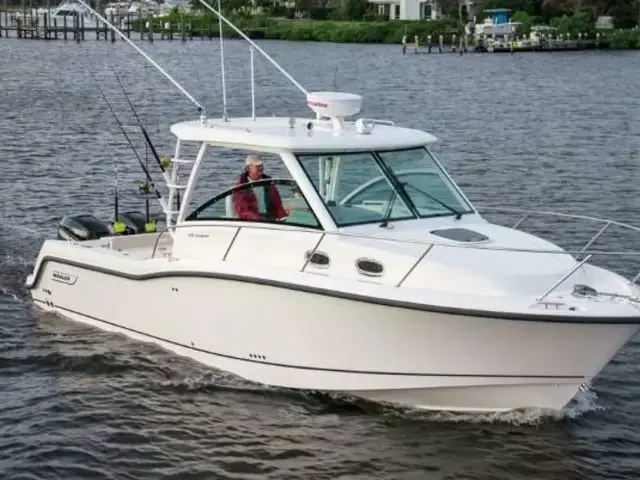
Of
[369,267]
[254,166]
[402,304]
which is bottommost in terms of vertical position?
[402,304]

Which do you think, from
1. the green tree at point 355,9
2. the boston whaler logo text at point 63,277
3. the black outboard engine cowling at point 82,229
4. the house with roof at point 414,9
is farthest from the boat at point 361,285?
the green tree at point 355,9

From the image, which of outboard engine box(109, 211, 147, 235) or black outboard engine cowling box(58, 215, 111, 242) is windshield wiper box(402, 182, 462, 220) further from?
black outboard engine cowling box(58, 215, 111, 242)

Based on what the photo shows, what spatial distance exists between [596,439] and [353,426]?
237cm

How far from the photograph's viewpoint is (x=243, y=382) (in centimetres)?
1321

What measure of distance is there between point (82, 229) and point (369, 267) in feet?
16.7

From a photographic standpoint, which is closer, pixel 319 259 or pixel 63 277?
pixel 319 259

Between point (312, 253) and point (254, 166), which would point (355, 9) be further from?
point (312, 253)

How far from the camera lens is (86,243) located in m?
15.2

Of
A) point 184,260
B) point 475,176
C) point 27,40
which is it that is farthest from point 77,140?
point 27,40

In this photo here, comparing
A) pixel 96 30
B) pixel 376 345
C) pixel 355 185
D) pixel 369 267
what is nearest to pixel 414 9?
pixel 96 30

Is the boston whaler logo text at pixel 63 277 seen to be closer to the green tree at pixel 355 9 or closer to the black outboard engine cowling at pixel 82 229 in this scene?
the black outboard engine cowling at pixel 82 229

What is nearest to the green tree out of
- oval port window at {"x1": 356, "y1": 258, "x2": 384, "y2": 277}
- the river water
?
the river water

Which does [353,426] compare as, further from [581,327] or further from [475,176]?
[475,176]

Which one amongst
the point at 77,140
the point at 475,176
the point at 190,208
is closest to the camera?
the point at 190,208
